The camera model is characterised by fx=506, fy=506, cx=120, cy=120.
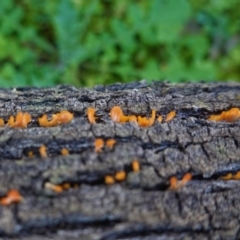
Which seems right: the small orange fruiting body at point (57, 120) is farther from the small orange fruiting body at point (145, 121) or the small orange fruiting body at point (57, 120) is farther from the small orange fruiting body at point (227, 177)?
the small orange fruiting body at point (227, 177)

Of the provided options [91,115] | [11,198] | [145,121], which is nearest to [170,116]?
[145,121]

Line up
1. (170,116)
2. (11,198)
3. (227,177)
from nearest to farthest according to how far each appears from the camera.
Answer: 1. (11,198)
2. (227,177)
3. (170,116)

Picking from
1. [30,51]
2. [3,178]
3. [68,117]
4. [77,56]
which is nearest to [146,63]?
[77,56]

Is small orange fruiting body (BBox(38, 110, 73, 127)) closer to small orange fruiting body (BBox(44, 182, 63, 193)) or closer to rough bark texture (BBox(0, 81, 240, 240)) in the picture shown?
rough bark texture (BBox(0, 81, 240, 240))

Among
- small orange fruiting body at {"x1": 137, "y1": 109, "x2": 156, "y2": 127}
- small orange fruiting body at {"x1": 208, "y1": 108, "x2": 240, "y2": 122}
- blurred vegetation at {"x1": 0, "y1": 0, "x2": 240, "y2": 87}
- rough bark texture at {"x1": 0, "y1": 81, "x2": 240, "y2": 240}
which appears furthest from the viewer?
blurred vegetation at {"x1": 0, "y1": 0, "x2": 240, "y2": 87}

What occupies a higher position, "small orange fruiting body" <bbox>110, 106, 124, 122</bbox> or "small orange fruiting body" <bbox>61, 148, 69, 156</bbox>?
"small orange fruiting body" <bbox>110, 106, 124, 122</bbox>

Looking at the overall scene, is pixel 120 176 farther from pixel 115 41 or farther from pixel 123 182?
pixel 115 41

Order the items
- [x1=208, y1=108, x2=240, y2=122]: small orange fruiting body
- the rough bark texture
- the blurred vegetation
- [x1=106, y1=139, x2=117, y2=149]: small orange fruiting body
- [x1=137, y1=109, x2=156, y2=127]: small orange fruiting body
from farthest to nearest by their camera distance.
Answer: the blurred vegetation, [x1=208, y1=108, x2=240, y2=122]: small orange fruiting body, [x1=137, y1=109, x2=156, y2=127]: small orange fruiting body, [x1=106, y1=139, x2=117, y2=149]: small orange fruiting body, the rough bark texture

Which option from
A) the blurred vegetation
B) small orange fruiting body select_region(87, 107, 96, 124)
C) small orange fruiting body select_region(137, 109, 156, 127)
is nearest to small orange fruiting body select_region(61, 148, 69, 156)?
small orange fruiting body select_region(87, 107, 96, 124)
